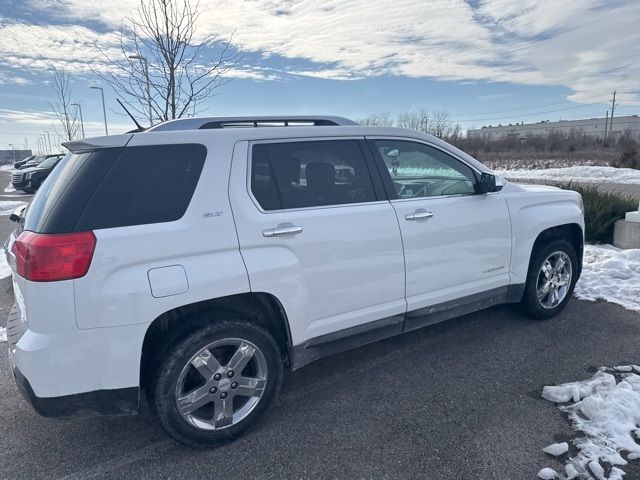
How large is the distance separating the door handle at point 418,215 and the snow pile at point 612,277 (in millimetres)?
2928

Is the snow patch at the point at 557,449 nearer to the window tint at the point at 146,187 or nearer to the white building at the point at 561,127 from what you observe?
the window tint at the point at 146,187

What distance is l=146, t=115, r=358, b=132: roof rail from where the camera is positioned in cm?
309

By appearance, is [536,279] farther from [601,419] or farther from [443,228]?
[601,419]

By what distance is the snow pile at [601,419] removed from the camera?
2.54m

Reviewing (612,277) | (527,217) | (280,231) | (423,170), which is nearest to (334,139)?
(280,231)

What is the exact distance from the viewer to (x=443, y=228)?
362 cm

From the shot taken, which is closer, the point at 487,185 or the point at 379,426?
the point at 379,426

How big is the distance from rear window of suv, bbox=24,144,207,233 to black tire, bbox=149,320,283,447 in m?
0.72

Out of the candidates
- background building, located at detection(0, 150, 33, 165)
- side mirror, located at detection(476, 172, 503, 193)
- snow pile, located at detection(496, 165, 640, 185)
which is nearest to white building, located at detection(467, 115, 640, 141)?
snow pile, located at detection(496, 165, 640, 185)

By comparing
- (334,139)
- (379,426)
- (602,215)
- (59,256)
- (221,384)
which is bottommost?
→ (379,426)

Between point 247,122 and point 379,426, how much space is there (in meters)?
2.30

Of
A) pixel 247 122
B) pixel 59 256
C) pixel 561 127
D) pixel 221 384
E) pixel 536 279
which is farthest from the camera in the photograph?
pixel 561 127

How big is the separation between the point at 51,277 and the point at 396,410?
232cm

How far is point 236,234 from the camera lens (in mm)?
2713
